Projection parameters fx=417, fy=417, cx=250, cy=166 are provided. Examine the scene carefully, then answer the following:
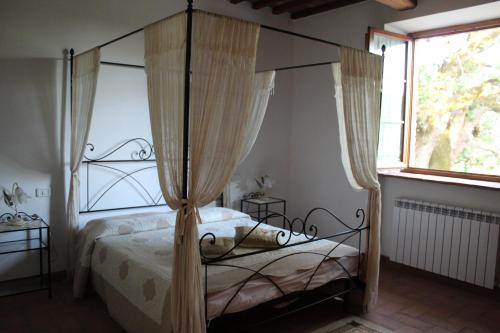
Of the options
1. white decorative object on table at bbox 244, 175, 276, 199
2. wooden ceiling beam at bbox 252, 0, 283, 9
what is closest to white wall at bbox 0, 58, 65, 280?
white decorative object on table at bbox 244, 175, 276, 199

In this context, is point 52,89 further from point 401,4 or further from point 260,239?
point 401,4

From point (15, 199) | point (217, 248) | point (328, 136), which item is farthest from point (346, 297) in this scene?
point (15, 199)

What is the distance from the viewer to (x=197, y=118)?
2.25m

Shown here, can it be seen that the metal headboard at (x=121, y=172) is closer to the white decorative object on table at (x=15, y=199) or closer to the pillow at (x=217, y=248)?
the white decorative object on table at (x=15, y=199)

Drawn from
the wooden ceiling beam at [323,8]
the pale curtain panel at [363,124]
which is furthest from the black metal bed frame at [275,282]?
the wooden ceiling beam at [323,8]

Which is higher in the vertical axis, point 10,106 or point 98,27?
point 98,27

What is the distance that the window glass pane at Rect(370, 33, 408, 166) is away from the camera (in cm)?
439

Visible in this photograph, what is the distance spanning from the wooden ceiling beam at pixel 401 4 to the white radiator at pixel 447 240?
6.44 ft

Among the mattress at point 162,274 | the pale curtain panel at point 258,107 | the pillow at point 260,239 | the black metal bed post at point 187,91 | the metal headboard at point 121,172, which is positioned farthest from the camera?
the metal headboard at point 121,172

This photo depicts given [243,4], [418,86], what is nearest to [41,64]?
[243,4]

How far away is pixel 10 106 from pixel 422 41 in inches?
166

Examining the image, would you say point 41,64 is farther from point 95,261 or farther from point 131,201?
point 95,261

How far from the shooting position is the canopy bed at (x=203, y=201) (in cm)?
228

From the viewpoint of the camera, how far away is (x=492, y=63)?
4090 millimetres
